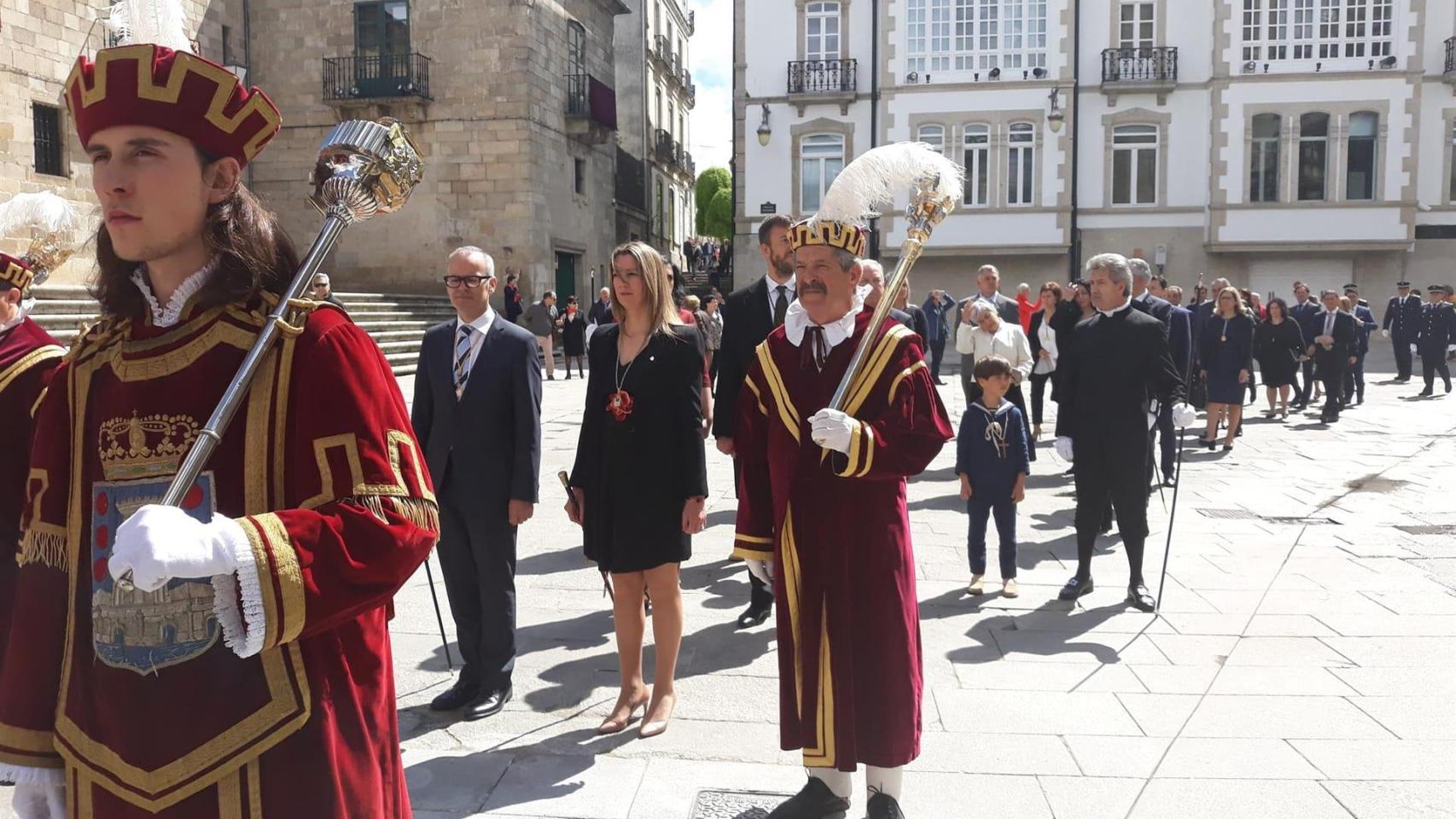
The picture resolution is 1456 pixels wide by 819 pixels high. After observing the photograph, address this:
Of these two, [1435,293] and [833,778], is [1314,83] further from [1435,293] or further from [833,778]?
[833,778]

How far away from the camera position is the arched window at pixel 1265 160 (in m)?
27.8

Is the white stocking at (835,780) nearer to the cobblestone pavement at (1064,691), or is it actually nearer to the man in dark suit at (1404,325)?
the cobblestone pavement at (1064,691)

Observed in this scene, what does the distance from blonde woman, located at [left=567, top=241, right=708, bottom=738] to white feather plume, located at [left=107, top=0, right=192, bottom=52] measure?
8.41 feet

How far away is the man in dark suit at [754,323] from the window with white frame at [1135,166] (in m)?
24.7

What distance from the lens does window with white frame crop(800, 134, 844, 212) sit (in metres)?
28.4

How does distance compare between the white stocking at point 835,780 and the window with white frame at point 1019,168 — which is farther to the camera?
the window with white frame at point 1019,168

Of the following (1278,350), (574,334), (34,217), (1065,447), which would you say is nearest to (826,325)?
(34,217)

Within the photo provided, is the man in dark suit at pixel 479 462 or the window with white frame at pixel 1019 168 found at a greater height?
the window with white frame at pixel 1019 168

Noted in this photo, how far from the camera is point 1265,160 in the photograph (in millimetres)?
28000

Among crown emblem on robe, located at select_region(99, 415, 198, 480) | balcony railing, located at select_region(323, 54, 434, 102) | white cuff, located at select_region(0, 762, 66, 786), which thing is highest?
balcony railing, located at select_region(323, 54, 434, 102)

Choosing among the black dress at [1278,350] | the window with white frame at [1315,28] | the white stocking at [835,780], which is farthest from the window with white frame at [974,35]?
the white stocking at [835,780]

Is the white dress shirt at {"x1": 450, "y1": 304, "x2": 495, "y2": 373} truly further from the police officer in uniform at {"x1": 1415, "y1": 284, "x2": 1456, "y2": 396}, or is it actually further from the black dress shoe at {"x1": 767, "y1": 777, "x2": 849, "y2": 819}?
the police officer in uniform at {"x1": 1415, "y1": 284, "x2": 1456, "y2": 396}

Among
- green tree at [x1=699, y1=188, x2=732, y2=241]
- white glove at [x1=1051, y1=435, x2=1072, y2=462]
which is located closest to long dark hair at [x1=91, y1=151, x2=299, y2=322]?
white glove at [x1=1051, y1=435, x2=1072, y2=462]

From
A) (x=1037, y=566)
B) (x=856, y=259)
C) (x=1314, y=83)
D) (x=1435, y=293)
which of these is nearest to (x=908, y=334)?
(x=856, y=259)
